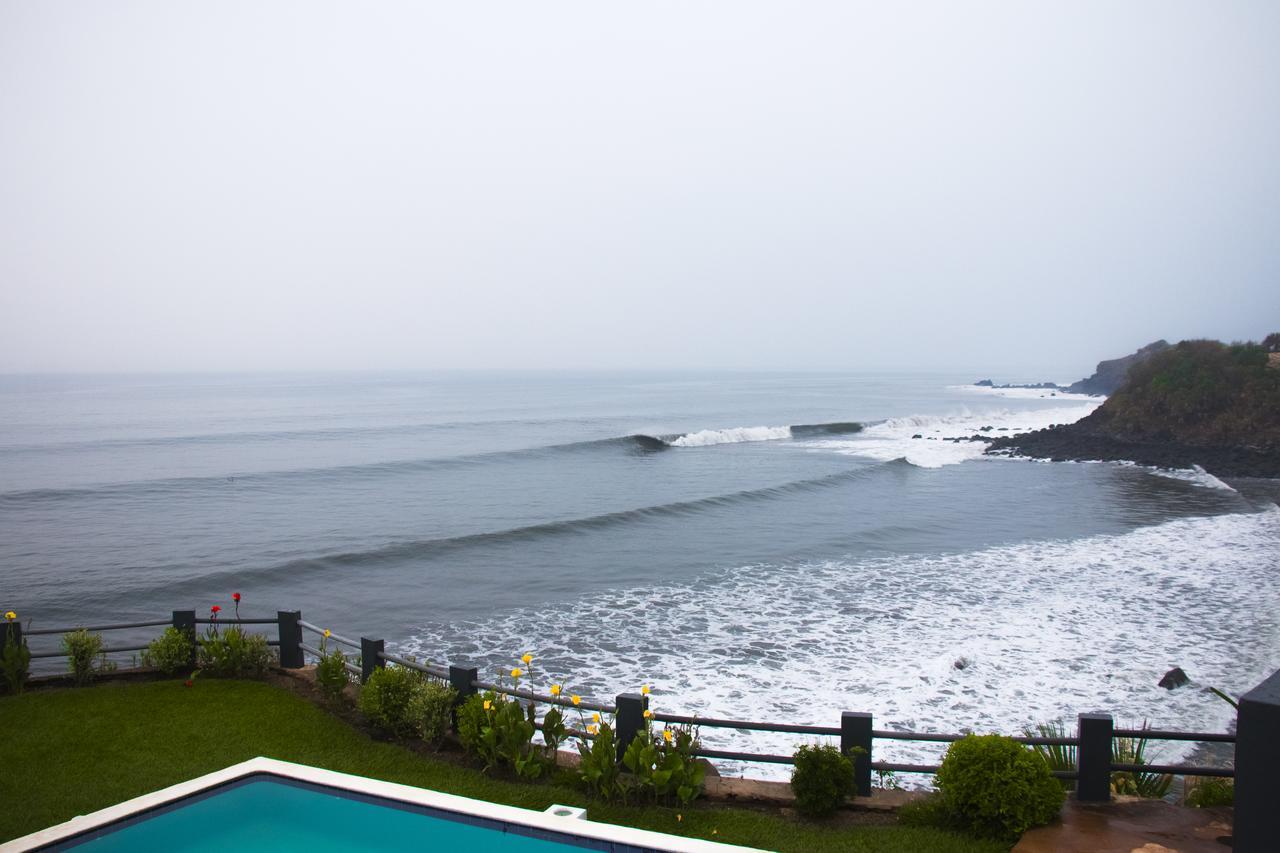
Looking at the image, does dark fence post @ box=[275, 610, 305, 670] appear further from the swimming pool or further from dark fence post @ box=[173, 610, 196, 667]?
the swimming pool

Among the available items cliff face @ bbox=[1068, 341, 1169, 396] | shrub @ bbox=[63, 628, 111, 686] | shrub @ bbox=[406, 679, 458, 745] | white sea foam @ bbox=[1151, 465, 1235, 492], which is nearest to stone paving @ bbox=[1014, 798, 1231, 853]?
shrub @ bbox=[406, 679, 458, 745]

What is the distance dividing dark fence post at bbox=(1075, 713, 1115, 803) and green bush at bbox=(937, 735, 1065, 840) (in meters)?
0.45

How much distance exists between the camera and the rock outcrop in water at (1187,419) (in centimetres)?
4300

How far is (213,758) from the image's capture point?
8.66 metres

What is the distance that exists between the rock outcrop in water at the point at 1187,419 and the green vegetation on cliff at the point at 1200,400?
5 centimetres

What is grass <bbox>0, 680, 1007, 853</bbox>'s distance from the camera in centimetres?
709

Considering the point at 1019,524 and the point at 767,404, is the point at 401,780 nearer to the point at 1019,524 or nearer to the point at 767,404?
the point at 1019,524

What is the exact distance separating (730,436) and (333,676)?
159 feet

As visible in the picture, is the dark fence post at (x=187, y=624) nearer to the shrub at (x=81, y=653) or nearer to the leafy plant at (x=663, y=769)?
the shrub at (x=81, y=653)

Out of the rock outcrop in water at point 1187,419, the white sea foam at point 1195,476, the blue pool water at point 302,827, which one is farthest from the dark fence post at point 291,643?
the rock outcrop in water at point 1187,419

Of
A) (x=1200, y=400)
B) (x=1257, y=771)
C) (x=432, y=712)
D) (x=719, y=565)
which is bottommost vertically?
(x=719, y=565)

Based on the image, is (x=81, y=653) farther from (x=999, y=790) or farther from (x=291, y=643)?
(x=999, y=790)

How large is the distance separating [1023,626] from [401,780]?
12.7 m

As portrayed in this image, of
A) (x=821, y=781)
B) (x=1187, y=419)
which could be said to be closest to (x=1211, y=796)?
(x=821, y=781)
